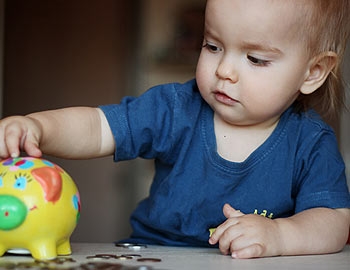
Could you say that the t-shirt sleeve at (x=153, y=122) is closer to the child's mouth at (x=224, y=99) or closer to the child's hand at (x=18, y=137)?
the child's mouth at (x=224, y=99)

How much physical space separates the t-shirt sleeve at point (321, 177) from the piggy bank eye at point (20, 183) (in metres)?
0.53

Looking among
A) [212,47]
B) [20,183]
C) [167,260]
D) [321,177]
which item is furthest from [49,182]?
[321,177]

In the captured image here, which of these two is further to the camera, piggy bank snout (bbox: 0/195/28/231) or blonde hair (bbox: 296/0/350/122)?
blonde hair (bbox: 296/0/350/122)

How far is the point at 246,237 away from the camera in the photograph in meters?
1.09

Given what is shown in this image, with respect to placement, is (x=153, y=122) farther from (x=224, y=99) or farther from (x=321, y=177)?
(x=321, y=177)

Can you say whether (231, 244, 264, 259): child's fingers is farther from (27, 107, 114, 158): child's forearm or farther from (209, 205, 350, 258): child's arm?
(27, 107, 114, 158): child's forearm

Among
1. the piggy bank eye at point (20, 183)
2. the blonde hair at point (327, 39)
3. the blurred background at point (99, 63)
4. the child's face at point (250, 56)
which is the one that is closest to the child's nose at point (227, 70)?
the child's face at point (250, 56)

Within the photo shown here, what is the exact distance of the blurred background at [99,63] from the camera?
3264mm

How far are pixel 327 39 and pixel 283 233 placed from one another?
381 mm

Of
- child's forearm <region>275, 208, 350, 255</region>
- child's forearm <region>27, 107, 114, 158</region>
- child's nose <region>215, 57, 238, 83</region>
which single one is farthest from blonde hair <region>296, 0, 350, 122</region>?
child's forearm <region>27, 107, 114, 158</region>

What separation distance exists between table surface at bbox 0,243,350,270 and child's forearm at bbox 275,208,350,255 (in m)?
0.02

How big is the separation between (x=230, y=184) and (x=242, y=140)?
88 millimetres

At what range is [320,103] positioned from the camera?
145 centimetres

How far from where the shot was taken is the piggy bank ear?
0.95 meters
